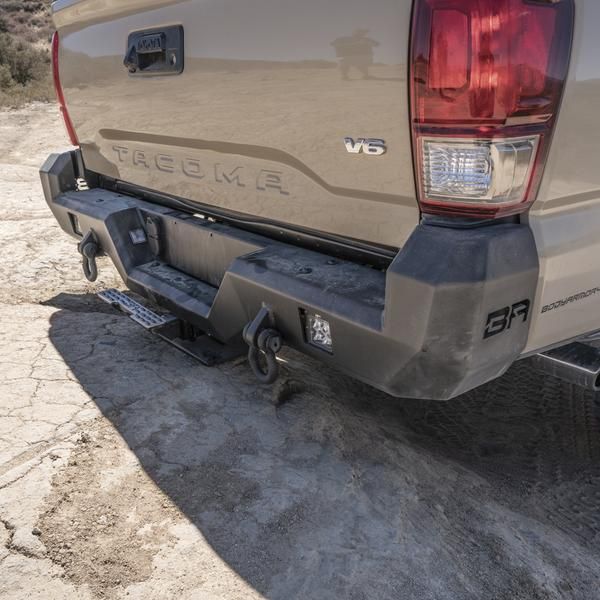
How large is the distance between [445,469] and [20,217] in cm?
507

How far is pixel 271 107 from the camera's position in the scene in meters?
2.40

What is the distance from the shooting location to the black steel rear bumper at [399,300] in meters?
1.75

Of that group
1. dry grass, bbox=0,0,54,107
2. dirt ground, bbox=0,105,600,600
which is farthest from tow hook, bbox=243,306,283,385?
dry grass, bbox=0,0,54,107

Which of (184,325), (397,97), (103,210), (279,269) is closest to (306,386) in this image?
(184,325)

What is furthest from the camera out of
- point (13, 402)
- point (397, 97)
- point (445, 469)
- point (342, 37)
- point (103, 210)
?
point (103, 210)

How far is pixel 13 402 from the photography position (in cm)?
301

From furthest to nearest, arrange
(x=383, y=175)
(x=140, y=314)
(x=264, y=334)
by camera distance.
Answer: (x=140, y=314)
(x=264, y=334)
(x=383, y=175)

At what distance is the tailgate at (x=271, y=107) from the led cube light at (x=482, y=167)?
15 centimetres

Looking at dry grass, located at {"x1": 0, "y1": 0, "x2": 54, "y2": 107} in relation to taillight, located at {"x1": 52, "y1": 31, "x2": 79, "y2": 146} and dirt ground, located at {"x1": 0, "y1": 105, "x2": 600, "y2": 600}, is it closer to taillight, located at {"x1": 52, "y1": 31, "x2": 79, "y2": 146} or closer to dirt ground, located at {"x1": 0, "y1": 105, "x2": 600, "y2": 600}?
taillight, located at {"x1": 52, "y1": 31, "x2": 79, "y2": 146}

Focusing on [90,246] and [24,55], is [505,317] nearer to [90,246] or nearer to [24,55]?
[90,246]

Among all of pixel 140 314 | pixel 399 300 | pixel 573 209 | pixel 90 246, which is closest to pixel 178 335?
pixel 140 314

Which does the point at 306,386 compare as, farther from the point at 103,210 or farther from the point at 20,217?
the point at 20,217

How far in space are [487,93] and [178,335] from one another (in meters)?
2.20

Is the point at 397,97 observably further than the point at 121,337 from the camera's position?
No
